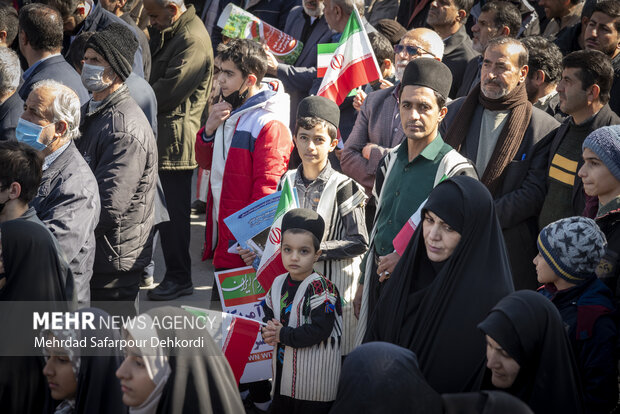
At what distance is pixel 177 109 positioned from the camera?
23.8 feet

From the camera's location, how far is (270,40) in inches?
280

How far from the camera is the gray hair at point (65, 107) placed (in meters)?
4.73

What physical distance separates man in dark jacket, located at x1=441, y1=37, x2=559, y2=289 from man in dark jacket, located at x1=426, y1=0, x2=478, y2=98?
5.81ft

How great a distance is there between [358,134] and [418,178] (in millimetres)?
1393

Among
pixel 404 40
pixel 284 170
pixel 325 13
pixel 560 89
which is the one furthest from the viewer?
pixel 325 13

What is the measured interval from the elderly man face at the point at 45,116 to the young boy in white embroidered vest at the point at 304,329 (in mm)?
1526

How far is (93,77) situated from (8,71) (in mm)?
858

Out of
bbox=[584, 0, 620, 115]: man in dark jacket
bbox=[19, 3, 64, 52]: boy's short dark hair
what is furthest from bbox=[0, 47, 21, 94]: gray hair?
bbox=[584, 0, 620, 115]: man in dark jacket

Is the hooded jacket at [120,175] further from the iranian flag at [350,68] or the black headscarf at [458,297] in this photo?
the black headscarf at [458,297]

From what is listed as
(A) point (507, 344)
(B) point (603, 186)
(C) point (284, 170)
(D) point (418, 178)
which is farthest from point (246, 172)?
(A) point (507, 344)

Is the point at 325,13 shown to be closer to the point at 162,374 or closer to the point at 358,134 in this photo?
the point at 358,134

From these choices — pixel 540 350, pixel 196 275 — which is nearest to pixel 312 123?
pixel 540 350

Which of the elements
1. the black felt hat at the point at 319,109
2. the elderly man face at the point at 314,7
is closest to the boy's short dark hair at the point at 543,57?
the black felt hat at the point at 319,109

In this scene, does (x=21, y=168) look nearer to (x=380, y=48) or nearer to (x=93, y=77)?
(x=93, y=77)
